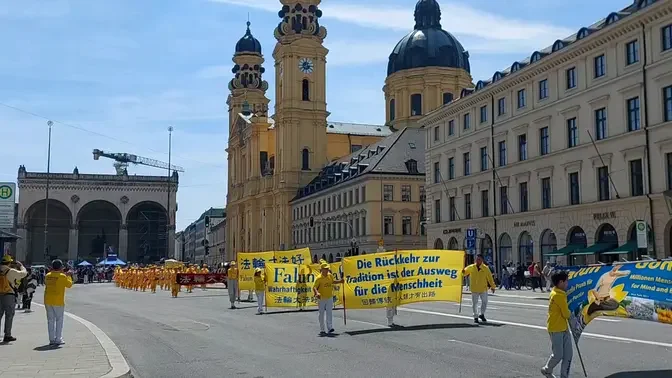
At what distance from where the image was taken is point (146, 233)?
12531cm

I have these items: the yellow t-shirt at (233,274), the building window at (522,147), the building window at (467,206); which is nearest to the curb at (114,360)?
the yellow t-shirt at (233,274)

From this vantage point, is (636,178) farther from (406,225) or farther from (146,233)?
(146,233)

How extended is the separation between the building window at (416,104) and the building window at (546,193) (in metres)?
51.1

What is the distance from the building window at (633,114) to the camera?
40438 mm

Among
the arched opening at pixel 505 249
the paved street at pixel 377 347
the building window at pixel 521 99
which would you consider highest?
the building window at pixel 521 99

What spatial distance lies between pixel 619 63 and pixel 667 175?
687 centimetres

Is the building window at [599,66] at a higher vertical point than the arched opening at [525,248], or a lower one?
higher

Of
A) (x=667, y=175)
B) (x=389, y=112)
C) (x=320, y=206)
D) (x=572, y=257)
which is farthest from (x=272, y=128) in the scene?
(x=667, y=175)

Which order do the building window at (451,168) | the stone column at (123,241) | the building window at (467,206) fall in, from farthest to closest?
the stone column at (123,241)
the building window at (451,168)
the building window at (467,206)

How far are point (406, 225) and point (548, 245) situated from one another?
29051mm

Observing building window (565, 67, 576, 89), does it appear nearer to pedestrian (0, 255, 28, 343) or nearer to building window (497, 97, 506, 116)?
building window (497, 97, 506, 116)

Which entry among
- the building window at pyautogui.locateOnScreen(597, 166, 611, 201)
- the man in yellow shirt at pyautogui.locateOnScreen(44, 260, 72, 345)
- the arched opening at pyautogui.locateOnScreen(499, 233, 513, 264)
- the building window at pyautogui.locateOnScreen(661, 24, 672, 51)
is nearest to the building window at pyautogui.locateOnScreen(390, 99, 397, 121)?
the arched opening at pyautogui.locateOnScreen(499, 233, 513, 264)

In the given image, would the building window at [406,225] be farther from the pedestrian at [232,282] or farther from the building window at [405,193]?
the pedestrian at [232,282]

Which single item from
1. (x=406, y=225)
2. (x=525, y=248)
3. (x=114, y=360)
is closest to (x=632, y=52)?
(x=525, y=248)
